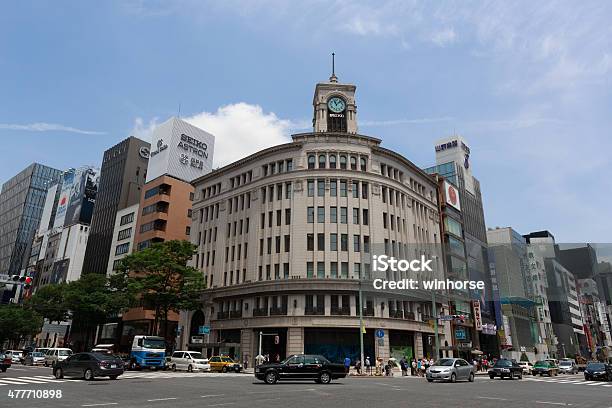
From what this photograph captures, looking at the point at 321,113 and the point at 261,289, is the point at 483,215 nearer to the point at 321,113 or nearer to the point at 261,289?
the point at 321,113

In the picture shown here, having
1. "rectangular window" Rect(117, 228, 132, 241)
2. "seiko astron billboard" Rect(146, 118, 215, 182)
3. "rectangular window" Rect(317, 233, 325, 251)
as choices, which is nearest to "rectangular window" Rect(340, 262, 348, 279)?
"rectangular window" Rect(317, 233, 325, 251)

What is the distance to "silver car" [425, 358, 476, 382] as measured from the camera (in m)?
25.9

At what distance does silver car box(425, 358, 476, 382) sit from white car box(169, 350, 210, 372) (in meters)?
19.4

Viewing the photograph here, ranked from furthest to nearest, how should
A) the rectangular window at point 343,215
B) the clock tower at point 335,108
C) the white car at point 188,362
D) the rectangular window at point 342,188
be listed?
the clock tower at point 335,108
the rectangular window at point 342,188
the rectangular window at point 343,215
the white car at point 188,362

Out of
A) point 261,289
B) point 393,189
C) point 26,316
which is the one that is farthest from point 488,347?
point 26,316

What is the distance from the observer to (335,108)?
58.6 metres

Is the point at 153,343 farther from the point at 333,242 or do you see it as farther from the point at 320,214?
the point at 320,214

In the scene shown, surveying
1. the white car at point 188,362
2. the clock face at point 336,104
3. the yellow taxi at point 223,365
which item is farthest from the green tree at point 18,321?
the clock face at point 336,104

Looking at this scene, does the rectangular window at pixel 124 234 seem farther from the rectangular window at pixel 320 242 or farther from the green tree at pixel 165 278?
the rectangular window at pixel 320 242

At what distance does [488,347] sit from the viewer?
7300 centimetres

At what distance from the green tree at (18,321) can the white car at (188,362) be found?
1620 inches

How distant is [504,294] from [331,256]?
2073 inches

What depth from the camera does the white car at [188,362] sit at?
120 ft

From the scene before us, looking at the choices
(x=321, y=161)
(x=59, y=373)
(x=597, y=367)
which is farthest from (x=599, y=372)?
(x=59, y=373)
